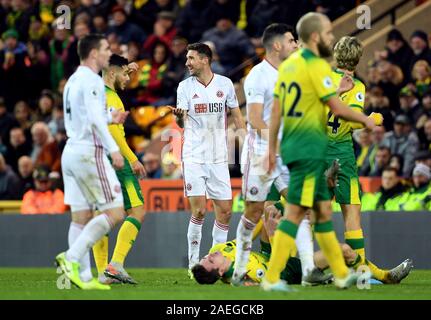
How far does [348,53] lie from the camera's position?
12492 mm

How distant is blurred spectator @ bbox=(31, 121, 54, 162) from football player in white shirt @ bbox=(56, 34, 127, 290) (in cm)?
991

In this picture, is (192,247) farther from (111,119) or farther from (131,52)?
(131,52)

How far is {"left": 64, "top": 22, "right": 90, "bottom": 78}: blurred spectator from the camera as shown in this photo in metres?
23.0

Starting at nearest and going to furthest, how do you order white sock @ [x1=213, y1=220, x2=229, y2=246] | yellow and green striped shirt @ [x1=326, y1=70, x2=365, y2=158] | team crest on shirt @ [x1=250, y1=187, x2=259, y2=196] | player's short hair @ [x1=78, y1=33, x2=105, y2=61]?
player's short hair @ [x1=78, y1=33, x2=105, y2=61] < team crest on shirt @ [x1=250, y1=187, x2=259, y2=196] < yellow and green striped shirt @ [x1=326, y1=70, x2=365, y2=158] < white sock @ [x1=213, y1=220, x2=229, y2=246]

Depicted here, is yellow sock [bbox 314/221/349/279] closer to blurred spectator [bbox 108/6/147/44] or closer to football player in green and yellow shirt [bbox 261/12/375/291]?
football player in green and yellow shirt [bbox 261/12/375/291]

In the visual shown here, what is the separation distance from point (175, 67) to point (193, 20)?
4.27ft

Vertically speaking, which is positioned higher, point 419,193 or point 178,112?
point 178,112

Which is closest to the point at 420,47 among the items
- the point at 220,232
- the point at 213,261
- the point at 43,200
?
the point at 43,200

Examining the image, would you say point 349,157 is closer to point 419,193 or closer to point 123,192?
point 123,192

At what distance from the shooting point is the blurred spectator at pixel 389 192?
16.7m

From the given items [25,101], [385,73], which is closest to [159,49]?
[25,101]

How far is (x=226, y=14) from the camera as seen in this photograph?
22.0 meters

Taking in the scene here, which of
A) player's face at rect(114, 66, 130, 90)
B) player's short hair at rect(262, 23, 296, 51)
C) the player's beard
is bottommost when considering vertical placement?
the player's beard

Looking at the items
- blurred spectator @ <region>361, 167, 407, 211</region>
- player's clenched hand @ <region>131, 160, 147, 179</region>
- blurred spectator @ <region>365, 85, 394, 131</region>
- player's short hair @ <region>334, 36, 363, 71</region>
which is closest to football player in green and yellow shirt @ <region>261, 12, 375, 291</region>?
player's short hair @ <region>334, 36, 363, 71</region>
